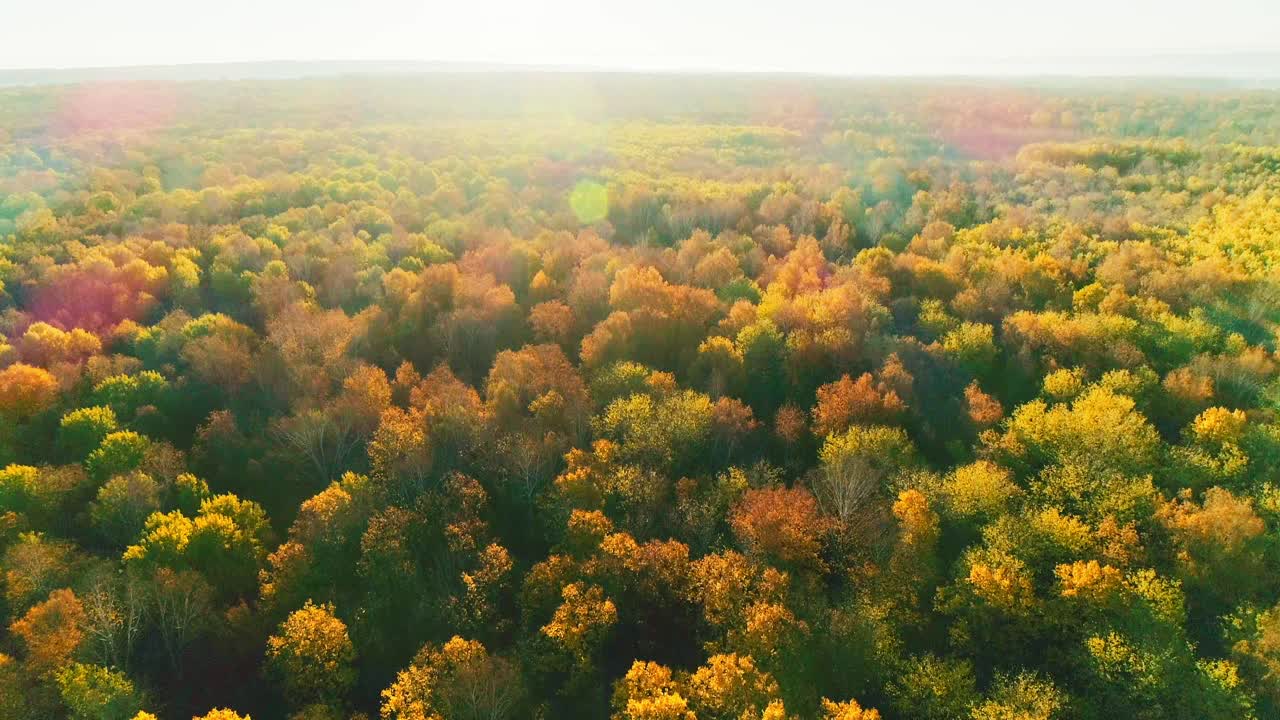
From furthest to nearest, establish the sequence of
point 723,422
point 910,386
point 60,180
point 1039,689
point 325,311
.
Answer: point 60,180 → point 325,311 → point 910,386 → point 723,422 → point 1039,689

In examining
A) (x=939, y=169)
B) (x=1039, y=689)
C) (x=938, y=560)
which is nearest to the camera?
(x=1039, y=689)

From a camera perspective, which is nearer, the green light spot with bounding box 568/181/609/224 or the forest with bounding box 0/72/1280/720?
the forest with bounding box 0/72/1280/720

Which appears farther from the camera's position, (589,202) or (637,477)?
(589,202)

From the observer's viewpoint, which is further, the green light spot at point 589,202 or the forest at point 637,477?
the green light spot at point 589,202

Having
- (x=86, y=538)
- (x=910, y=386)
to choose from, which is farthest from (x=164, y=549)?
(x=910, y=386)

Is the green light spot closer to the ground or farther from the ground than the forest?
farther from the ground

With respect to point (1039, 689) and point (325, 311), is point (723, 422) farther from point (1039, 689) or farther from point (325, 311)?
point (325, 311)

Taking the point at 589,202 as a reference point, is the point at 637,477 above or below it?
below

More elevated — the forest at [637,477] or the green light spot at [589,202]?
the green light spot at [589,202]
